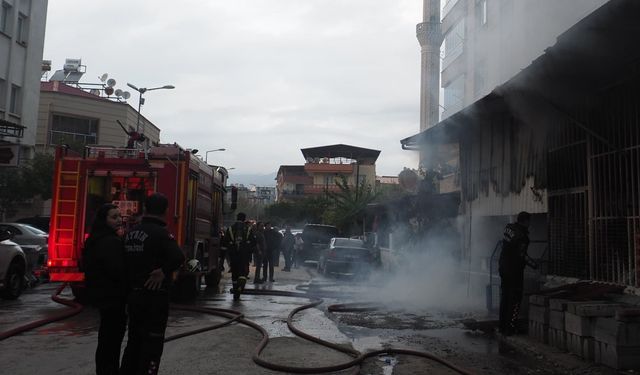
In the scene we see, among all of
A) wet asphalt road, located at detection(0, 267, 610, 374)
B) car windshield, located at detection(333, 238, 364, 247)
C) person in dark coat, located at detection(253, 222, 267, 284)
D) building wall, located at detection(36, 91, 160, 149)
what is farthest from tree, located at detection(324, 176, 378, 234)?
wet asphalt road, located at detection(0, 267, 610, 374)

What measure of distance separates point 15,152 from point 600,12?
16994 millimetres

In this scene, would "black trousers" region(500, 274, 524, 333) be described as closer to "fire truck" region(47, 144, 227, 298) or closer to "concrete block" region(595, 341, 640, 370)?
"concrete block" region(595, 341, 640, 370)

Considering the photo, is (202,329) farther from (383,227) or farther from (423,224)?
(383,227)

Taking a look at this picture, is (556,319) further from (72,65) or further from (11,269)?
(72,65)

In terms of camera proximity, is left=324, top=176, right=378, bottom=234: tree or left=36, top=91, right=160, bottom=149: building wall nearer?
left=36, top=91, right=160, bottom=149: building wall

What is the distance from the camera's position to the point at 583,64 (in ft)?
21.9

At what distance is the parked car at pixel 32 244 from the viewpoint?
39.2 feet

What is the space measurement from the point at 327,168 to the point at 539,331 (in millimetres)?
65273

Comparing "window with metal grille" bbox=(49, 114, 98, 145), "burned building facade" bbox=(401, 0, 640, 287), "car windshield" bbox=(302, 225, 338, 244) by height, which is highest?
"window with metal grille" bbox=(49, 114, 98, 145)

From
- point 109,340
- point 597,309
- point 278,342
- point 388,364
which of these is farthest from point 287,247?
point 109,340

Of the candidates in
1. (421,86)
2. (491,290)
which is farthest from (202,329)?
(421,86)

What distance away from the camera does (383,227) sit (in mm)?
23016

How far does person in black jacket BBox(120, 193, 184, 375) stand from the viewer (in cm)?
412

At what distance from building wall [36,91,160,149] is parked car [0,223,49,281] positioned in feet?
68.3
